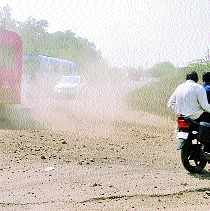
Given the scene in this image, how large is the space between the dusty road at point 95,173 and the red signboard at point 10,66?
8.55 ft

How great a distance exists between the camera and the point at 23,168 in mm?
6457

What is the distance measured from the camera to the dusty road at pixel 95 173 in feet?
15.9

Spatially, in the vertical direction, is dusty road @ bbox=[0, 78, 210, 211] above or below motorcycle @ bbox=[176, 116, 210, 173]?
below

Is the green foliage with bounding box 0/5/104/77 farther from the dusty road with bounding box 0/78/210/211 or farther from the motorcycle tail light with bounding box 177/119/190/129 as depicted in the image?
the motorcycle tail light with bounding box 177/119/190/129

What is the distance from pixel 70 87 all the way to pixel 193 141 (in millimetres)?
17445

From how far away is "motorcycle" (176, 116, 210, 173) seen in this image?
625cm

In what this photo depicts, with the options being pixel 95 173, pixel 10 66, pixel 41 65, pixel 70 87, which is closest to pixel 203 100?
pixel 95 173

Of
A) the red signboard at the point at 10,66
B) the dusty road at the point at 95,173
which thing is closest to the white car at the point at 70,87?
the red signboard at the point at 10,66

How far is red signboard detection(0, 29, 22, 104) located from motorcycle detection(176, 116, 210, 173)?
765cm

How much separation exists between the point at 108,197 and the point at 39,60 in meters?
20.4

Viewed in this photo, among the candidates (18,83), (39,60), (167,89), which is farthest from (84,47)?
(18,83)

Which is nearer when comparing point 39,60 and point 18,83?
point 18,83

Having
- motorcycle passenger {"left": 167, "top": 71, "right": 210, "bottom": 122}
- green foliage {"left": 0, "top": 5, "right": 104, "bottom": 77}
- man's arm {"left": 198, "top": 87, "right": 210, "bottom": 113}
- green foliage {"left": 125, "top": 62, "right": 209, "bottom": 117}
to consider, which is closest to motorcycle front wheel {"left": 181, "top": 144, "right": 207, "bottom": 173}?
motorcycle passenger {"left": 167, "top": 71, "right": 210, "bottom": 122}

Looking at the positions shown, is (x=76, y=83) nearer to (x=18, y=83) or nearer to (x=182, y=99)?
(x=18, y=83)
